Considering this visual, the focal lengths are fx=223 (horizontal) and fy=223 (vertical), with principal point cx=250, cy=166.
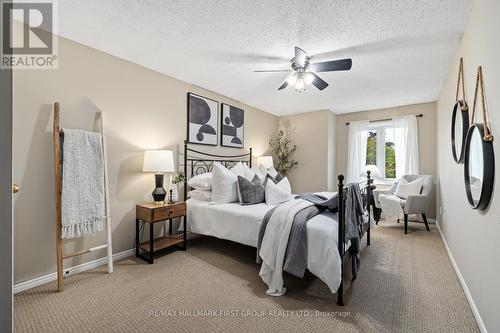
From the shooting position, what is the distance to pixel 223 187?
3.09 metres

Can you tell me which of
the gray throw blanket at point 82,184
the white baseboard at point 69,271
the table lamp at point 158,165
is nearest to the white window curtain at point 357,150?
the table lamp at point 158,165

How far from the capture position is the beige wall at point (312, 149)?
5.17 m

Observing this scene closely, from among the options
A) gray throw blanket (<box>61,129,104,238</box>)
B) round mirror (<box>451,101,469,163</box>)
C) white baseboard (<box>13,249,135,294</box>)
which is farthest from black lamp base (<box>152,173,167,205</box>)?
round mirror (<box>451,101,469,163</box>)

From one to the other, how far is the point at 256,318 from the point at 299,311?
36 cm

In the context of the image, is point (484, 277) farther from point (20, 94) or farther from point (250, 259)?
point (20, 94)

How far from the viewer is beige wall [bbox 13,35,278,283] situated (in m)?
2.08

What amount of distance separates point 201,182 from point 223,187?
15.3 inches

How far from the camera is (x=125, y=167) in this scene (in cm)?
285

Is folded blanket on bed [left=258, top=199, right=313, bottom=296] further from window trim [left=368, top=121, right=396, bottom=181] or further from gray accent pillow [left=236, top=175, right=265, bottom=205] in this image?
window trim [left=368, top=121, right=396, bottom=181]

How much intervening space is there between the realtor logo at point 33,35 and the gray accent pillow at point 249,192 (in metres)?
2.40

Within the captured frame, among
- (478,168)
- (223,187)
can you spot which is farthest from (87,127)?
(478,168)

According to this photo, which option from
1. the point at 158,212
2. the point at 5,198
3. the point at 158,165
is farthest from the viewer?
the point at 158,165

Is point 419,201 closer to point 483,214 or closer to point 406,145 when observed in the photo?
point 406,145

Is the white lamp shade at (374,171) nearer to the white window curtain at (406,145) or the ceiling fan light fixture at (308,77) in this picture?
the white window curtain at (406,145)
